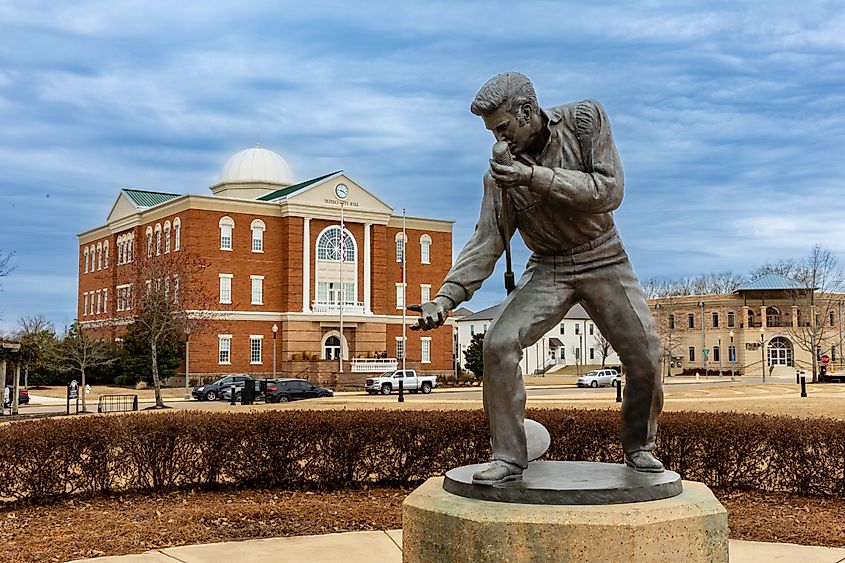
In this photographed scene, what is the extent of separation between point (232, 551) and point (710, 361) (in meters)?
81.2

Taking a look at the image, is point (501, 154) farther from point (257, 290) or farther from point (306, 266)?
point (257, 290)

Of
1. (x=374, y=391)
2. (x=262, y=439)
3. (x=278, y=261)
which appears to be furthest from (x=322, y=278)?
(x=262, y=439)

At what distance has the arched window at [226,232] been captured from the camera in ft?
172

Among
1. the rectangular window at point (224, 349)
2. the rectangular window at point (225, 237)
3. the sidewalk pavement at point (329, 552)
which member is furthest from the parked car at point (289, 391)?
the sidewalk pavement at point (329, 552)

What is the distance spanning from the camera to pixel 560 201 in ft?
14.7

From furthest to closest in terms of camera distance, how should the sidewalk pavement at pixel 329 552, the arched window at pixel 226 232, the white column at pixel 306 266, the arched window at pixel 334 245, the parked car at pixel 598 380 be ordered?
1. the arched window at pixel 334 245
2. the parked car at pixel 598 380
3. the white column at pixel 306 266
4. the arched window at pixel 226 232
5. the sidewalk pavement at pixel 329 552

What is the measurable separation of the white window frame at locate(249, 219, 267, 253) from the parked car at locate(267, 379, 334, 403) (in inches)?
703

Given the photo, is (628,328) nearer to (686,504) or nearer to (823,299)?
(686,504)

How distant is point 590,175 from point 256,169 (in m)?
56.6

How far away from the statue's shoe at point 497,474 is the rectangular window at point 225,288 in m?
49.6

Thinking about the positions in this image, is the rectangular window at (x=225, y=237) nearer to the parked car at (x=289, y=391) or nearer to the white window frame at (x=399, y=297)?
the white window frame at (x=399, y=297)

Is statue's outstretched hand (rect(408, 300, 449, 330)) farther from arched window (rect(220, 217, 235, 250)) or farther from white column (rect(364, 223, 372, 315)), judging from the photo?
white column (rect(364, 223, 372, 315))

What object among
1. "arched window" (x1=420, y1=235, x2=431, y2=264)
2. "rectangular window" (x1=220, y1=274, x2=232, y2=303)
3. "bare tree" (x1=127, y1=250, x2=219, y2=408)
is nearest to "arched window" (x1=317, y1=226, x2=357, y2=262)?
"rectangular window" (x1=220, y1=274, x2=232, y2=303)

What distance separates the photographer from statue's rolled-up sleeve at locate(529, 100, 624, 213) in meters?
4.39
